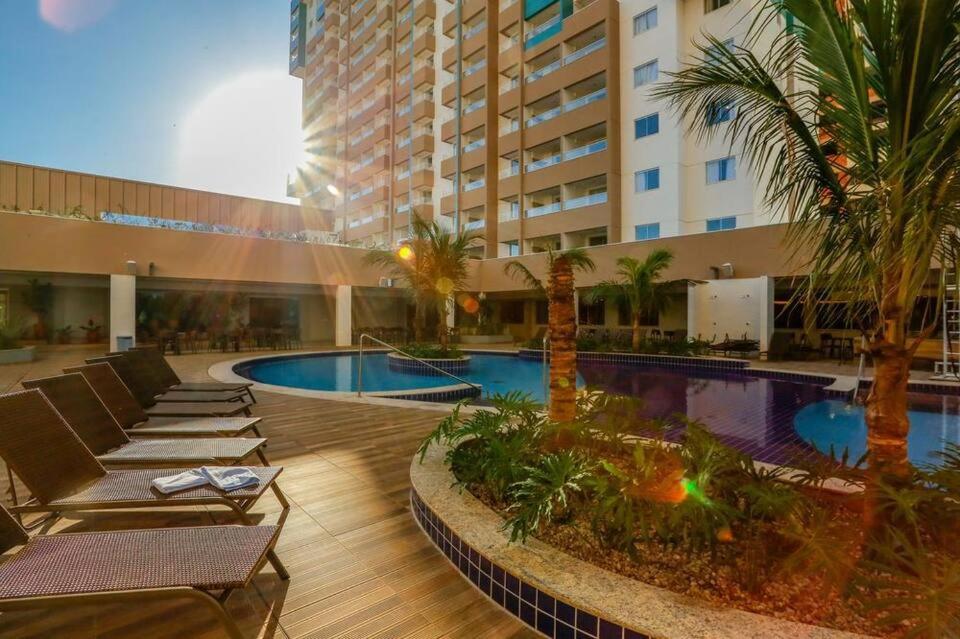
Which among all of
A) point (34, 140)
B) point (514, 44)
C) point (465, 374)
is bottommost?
point (465, 374)

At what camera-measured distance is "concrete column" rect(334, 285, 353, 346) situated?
1772 centimetres

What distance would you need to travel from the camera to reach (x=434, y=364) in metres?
12.8

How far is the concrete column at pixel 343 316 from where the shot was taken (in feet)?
58.1

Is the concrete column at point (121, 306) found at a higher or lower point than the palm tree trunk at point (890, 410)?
higher

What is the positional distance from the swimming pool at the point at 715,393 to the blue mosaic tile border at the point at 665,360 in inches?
4.5

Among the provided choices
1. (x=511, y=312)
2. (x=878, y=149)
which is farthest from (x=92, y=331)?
(x=878, y=149)

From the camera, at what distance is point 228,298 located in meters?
19.5

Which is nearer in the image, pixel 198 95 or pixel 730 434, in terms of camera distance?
pixel 730 434

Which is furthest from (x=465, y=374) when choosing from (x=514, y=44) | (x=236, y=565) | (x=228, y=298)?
(x=514, y=44)

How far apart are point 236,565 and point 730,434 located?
6.29 meters

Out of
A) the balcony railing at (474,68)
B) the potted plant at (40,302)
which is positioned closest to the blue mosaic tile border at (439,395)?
the potted plant at (40,302)

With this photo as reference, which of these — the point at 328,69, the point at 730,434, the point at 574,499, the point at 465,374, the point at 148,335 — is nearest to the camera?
the point at 574,499

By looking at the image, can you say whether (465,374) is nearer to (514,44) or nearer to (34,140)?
(34,140)

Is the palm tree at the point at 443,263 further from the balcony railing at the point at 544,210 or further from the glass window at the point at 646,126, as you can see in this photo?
the glass window at the point at 646,126
